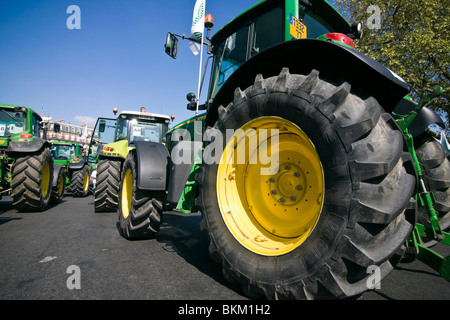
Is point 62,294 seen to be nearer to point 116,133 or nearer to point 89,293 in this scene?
point 89,293

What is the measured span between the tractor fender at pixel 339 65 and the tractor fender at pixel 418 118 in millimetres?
465

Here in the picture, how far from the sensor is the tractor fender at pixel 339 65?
160cm

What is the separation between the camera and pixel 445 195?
2561 mm

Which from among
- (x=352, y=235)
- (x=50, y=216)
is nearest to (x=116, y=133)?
(x=50, y=216)

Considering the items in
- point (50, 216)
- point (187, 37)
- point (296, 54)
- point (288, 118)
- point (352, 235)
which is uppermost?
point (187, 37)

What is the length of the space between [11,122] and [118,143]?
2666 millimetres

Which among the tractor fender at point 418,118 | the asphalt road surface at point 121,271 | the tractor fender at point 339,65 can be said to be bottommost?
the asphalt road surface at point 121,271

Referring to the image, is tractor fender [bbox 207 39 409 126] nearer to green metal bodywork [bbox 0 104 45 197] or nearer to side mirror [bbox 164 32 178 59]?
side mirror [bbox 164 32 178 59]

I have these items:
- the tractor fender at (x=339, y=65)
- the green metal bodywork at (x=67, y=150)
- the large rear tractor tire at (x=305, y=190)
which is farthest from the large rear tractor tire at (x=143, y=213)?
the green metal bodywork at (x=67, y=150)

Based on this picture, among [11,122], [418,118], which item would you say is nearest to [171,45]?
[418,118]

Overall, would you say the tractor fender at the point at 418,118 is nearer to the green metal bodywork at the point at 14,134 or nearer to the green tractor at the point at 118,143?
the green tractor at the point at 118,143

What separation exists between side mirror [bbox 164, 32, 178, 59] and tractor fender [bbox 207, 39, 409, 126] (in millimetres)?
1455
